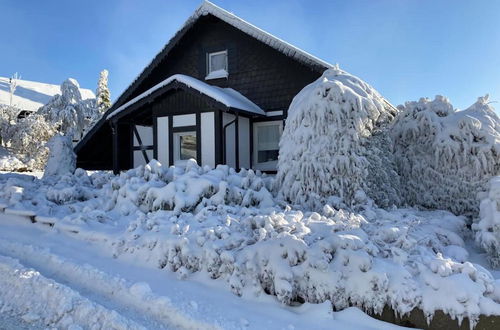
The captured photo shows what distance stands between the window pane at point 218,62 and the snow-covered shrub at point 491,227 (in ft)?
35.1

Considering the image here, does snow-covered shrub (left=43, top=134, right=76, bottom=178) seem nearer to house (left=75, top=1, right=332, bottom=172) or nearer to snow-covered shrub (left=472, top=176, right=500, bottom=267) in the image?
house (left=75, top=1, right=332, bottom=172)

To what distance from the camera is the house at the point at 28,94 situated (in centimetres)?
3362

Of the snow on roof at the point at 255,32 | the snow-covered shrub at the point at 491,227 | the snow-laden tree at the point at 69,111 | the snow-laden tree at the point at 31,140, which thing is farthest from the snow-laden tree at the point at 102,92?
the snow-covered shrub at the point at 491,227

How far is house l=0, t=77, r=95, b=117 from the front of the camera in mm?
33622

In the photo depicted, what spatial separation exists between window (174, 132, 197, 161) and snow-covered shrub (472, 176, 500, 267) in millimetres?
8922

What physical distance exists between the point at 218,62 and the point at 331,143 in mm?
8692

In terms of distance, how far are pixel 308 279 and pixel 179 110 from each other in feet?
30.0

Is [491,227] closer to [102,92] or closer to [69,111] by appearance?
[69,111]

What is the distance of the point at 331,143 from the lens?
6.27 metres

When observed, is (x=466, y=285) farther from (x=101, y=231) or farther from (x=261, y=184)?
(x=101, y=231)

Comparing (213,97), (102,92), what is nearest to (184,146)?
(213,97)

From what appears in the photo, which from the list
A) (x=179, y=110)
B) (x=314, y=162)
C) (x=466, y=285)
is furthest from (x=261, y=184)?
(x=179, y=110)

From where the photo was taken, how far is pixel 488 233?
4.30 meters

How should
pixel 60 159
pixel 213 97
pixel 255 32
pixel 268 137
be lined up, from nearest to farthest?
pixel 213 97 → pixel 60 159 → pixel 255 32 → pixel 268 137
